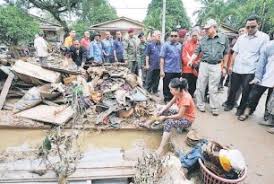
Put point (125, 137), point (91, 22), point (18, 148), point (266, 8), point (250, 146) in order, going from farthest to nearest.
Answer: point (91, 22), point (266, 8), point (125, 137), point (18, 148), point (250, 146)

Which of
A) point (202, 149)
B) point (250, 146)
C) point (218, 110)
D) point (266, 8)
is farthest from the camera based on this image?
point (266, 8)

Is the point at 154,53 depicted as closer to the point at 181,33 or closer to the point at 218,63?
the point at 181,33

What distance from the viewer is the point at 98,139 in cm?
583

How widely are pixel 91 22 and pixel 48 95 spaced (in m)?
27.2

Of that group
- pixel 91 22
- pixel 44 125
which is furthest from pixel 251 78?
pixel 91 22

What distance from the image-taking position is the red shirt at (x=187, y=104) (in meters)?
4.86

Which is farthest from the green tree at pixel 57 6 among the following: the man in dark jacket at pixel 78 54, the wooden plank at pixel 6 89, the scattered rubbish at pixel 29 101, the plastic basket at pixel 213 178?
the plastic basket at pixel 213 178

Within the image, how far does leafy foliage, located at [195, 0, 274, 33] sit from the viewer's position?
24011 mm

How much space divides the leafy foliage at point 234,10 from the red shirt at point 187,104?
69.1ft

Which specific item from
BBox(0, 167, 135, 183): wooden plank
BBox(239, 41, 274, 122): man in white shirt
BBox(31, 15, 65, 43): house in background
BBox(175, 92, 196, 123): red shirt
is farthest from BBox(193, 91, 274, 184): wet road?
BBox(31, 15, 65, 43): house in background

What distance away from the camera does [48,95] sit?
707 centimetres

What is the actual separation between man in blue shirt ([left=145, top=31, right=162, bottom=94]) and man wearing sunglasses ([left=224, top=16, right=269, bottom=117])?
2.36 m

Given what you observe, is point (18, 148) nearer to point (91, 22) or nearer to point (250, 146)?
point (250, 146)

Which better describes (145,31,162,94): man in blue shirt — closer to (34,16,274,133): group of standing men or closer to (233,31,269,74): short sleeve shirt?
(34,16,274,133): group of standing men
